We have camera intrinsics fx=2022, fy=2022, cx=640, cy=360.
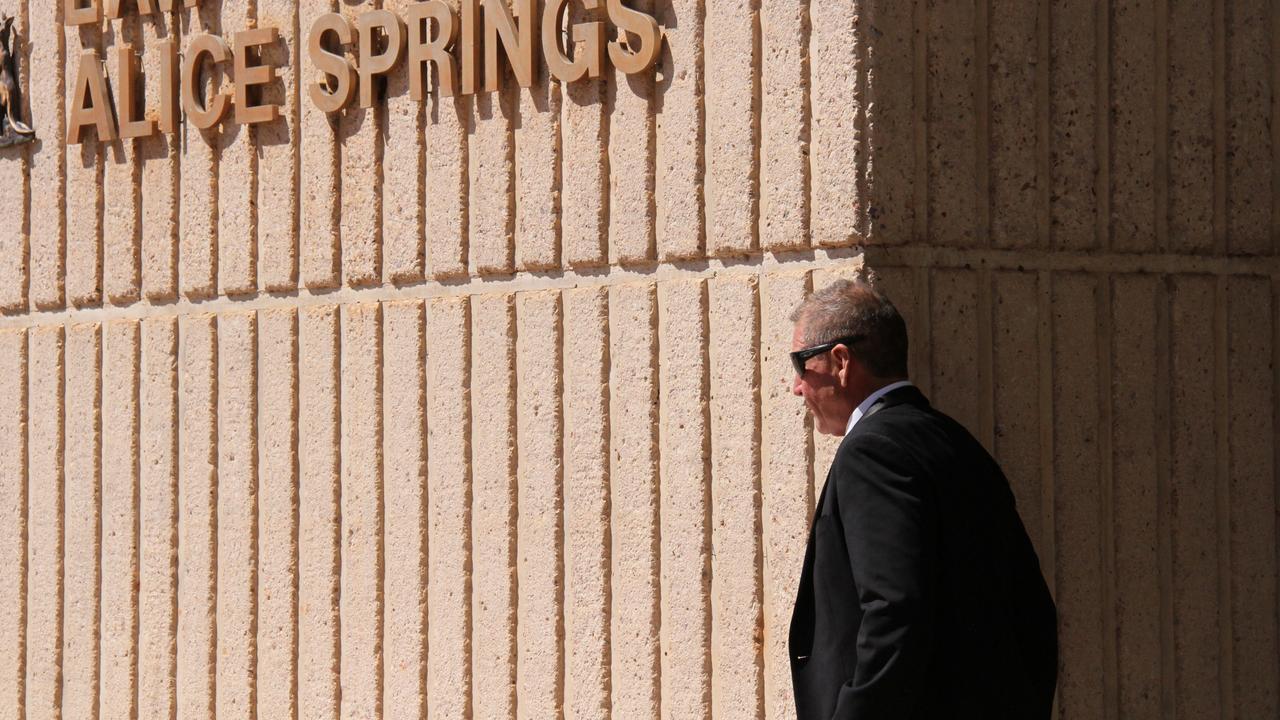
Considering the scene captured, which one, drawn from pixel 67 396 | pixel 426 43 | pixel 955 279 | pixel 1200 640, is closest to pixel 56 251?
pixel 67 396

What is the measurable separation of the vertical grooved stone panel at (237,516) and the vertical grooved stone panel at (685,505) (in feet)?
5.69

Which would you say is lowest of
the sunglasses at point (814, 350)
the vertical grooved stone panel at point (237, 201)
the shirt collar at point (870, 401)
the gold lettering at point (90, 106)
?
the shirt collar at point (870, 401)

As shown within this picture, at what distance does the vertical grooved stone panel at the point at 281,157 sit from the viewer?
6.71m

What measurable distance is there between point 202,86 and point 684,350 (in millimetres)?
2415

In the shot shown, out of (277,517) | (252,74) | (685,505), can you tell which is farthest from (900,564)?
(252,74)

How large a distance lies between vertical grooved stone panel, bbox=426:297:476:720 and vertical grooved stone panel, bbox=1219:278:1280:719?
7.41 feet

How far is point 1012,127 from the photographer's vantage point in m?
5.49

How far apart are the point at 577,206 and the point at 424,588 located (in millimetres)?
1290

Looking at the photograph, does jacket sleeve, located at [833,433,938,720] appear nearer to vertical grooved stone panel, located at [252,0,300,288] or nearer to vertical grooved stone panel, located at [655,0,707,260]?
vertical grooved stone panel, located at [655,0,707,260]

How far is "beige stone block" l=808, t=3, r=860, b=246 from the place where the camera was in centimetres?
523

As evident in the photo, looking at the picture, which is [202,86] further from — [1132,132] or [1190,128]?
[1190,128]

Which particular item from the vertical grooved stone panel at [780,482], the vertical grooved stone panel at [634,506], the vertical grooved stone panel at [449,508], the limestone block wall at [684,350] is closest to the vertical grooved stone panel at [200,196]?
the limestone block wall at [684,350]

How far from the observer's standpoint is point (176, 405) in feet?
23.1

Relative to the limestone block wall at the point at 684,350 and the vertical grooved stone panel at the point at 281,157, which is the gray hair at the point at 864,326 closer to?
the limestone block wall at the point at 684,350
